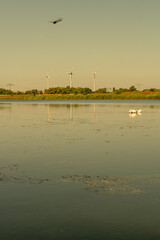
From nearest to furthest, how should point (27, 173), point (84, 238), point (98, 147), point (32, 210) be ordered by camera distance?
point (84, 238)
point (32, 210)
point (27, 173)
point (98, 147)

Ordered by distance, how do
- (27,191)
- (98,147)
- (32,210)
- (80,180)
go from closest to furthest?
(32,210)
(27,191)
(80,180)
(98,147)

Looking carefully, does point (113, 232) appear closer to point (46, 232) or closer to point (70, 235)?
point (70, 235)

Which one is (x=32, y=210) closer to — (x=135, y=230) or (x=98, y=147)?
(x=135, y=230)

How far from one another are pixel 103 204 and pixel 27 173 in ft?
19.9

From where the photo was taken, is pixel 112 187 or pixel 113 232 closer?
pixel 113 232

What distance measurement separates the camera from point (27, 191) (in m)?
14.1

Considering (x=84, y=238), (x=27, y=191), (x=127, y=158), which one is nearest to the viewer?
(x=84, y=238)

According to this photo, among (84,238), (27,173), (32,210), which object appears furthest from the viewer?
(27,173)

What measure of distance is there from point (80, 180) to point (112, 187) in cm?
189

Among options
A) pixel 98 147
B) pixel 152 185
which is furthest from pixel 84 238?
pixel 98 147

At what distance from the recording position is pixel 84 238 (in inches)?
384

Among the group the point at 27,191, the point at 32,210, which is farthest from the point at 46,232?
the point at 27,191

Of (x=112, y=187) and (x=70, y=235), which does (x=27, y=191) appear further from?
(x=70, y=235)

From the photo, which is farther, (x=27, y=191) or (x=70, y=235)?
(x=27, y=191)
